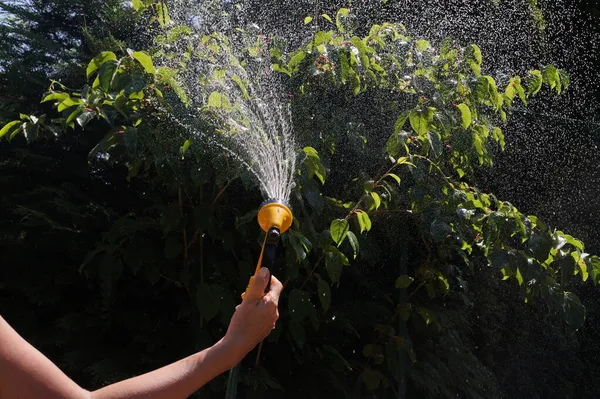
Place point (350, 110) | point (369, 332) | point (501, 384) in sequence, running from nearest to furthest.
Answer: point (350, 110) → point (369, 332) → point (501, 384)

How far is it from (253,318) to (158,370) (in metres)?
0.17

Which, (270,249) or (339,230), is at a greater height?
(270,249)

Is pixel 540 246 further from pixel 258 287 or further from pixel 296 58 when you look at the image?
pixel 258 287

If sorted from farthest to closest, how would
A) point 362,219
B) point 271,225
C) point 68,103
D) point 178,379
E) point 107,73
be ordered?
point 362,219 → point 68,103 → point 107,73 → point 271,225 → point 178,379

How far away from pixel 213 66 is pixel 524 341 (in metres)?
3.17

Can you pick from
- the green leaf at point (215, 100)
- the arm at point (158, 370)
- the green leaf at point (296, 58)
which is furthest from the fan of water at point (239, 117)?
the arm at point (158, 370)

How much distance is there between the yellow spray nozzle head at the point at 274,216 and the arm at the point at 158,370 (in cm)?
15

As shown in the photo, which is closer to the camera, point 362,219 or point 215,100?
point 215,100

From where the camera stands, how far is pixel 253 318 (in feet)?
3.82

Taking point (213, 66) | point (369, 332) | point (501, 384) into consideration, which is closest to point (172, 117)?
point (213, 66)

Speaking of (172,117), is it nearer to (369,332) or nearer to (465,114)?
(465,114)

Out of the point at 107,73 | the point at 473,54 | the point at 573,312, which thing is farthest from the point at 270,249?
the point at 473,54

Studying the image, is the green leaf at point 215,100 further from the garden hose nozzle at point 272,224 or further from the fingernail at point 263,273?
the fingernail at point 263,273

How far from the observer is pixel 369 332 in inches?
129
